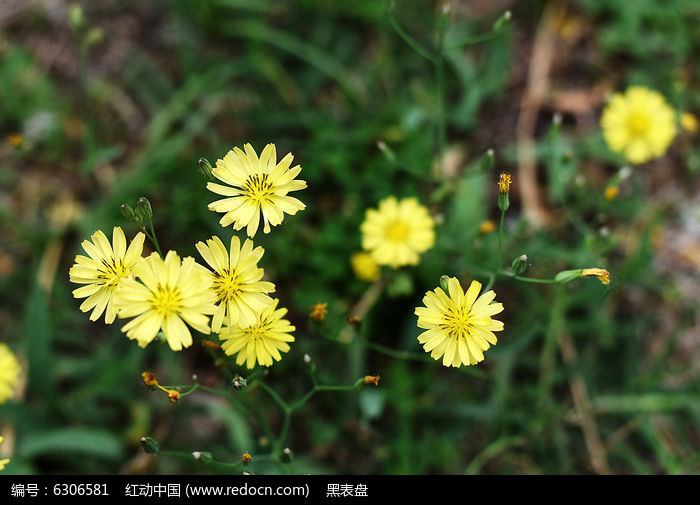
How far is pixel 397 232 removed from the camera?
3590 mm

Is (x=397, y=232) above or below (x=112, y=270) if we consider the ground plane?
above

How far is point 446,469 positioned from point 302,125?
2834 mm

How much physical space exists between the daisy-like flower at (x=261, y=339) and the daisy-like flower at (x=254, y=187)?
1.30 feet

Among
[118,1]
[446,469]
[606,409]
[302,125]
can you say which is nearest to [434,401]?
[446,469]

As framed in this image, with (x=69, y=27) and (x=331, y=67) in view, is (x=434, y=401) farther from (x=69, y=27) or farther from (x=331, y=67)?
(x=69, y=27)

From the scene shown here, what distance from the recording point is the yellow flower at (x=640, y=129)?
4.22 metres

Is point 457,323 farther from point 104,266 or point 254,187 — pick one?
point 104,266

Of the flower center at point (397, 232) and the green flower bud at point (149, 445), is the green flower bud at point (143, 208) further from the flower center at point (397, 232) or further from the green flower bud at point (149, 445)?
the flower center at point (397, 232)

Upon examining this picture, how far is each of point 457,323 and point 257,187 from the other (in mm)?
1068

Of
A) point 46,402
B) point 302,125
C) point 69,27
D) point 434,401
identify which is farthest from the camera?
point 69,27

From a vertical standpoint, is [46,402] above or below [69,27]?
below

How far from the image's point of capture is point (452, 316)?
2588mm

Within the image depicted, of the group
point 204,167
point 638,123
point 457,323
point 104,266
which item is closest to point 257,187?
point 204,167

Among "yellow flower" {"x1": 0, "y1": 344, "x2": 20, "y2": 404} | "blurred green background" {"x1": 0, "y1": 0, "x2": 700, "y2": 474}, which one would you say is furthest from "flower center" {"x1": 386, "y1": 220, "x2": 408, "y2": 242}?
"yellow flower" {"x1": 0, "y1": 344, "x2": 20, "y2": 404}
